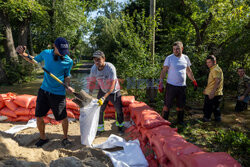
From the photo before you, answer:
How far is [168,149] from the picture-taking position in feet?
6.42

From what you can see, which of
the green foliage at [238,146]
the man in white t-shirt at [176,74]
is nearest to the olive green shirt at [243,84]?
the man in white t-shirt at [176,74]

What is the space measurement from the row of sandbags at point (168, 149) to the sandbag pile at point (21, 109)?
5.43 feet

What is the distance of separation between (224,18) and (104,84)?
6.44 meters

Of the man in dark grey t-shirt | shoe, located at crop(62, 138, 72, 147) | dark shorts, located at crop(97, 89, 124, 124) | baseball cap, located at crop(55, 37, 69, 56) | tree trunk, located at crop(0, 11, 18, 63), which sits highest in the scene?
tree trunk, located at crop(0, 11, 18, 63)

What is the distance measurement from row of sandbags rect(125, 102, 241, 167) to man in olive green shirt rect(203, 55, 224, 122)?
1.58 metres

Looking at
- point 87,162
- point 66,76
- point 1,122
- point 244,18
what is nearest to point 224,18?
point 244,18

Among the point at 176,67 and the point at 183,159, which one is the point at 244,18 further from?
the point at 183,159

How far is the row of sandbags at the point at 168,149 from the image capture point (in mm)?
1562

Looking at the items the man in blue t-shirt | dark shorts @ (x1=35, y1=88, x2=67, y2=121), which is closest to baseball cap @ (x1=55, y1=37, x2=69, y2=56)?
the man in blue t-shirt

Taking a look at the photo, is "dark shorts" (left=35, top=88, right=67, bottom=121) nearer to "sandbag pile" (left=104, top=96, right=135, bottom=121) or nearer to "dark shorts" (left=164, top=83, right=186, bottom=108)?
"sandbag pile" (left=104, top=96, right=135, bottom=121)

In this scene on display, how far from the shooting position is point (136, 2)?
12.6 meters

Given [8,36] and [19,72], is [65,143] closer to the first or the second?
[19,72]

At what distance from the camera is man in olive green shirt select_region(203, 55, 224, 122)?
375cm

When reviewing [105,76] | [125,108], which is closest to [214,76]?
[125,108]
